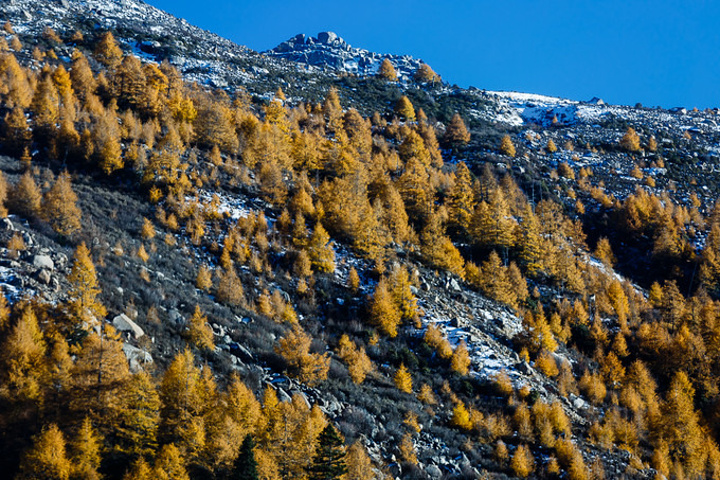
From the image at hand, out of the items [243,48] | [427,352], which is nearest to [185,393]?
[427,352]

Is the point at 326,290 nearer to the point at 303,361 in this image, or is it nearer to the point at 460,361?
the point at 303,361

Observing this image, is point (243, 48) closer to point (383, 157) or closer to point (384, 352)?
point (383, 157)

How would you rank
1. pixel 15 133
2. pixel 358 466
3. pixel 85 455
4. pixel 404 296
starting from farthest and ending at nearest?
pixel 15 133 → pixel 404 296 → pixel 358 466 → pixel 85 455

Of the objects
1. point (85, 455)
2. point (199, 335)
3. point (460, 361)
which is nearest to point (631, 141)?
point (460, 361)

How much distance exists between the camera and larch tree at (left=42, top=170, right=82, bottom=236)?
43.8 m

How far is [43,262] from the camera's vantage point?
34.6 meters

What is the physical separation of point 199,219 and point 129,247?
32.5 ft

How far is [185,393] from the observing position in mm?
28281

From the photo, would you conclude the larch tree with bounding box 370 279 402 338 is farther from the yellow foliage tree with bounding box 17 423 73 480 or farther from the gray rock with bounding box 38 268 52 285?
the yellow foliage tree with bounding box 17 423 73 480

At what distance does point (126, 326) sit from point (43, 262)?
28.4 feet

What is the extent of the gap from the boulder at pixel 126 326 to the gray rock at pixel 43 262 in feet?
23.5

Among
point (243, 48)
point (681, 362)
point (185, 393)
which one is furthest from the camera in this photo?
point (243, 48)

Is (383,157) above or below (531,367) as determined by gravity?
above

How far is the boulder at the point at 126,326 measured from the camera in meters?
32.7
